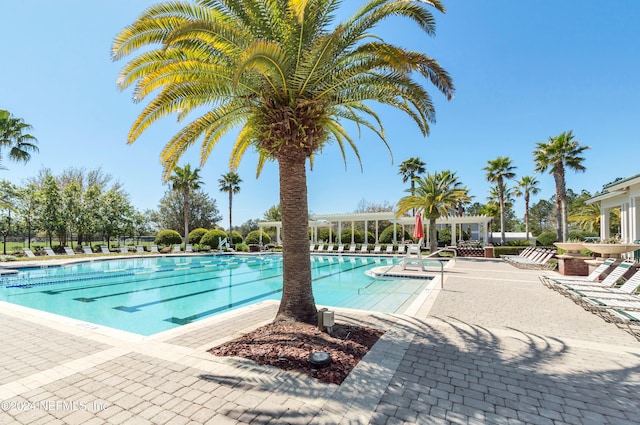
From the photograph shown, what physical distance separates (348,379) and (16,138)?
27.2 meters

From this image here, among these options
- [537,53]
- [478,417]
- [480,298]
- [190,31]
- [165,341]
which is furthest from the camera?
[537,53]

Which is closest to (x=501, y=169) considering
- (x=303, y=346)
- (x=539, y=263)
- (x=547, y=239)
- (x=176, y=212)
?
(x=547, y=239)

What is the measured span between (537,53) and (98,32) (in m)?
17.4

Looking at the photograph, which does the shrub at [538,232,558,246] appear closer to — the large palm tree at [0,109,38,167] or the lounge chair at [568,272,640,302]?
the lounge chair at [568,272,640,302]

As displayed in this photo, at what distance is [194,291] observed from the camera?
39.7 ft

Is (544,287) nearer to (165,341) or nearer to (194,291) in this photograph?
(165,341)

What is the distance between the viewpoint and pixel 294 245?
5586mm

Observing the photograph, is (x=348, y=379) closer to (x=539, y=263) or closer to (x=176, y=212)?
(x=539, y=263)

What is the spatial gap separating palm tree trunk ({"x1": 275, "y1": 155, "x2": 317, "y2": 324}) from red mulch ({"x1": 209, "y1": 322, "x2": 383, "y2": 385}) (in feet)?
1.02

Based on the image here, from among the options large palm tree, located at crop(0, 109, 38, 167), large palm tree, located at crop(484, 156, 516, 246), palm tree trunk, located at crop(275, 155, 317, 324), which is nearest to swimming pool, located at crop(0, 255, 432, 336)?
palm tree trunk, located at crop(275, 155, 317, 324)

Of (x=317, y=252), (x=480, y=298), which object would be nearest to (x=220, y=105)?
(x=480, y=298)

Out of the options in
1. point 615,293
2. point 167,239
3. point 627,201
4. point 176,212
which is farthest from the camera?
point 176,212

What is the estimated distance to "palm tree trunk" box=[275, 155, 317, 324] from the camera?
5.59 m

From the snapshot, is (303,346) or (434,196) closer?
(303,346)
